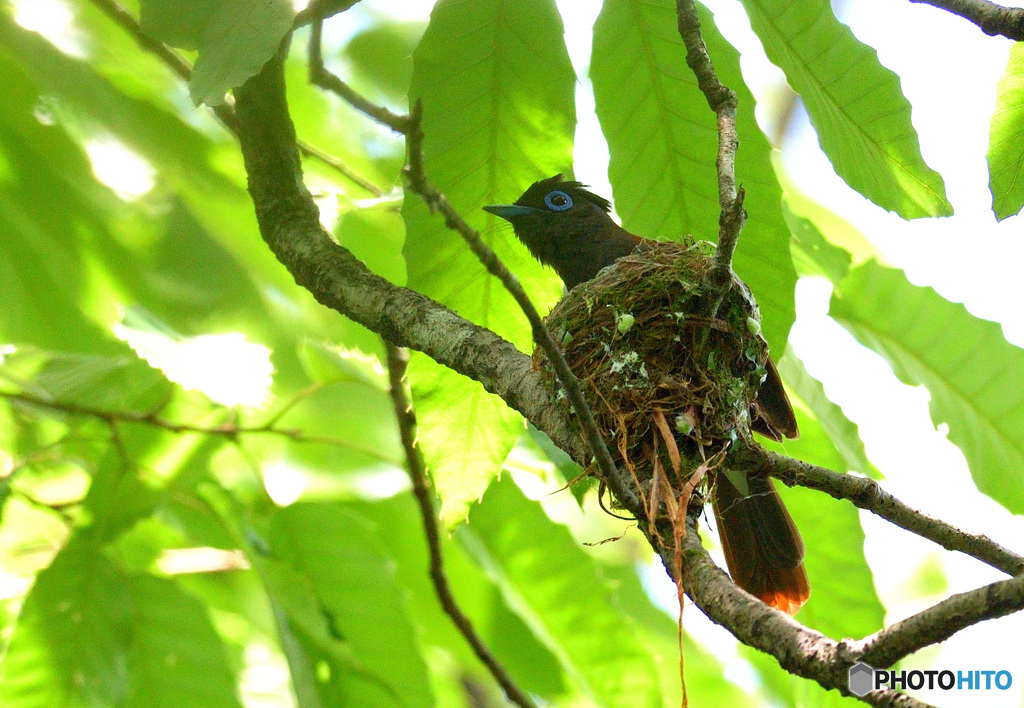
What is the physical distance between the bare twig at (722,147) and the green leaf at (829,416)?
841 mm

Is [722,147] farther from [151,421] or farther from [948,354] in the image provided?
[151,421]

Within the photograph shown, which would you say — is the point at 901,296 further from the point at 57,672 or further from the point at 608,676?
the point at 57,672

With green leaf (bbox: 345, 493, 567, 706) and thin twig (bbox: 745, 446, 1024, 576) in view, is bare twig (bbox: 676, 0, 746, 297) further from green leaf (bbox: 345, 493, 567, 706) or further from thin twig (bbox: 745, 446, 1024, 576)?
green leaf (bbox: 345, 493, 567, 706)

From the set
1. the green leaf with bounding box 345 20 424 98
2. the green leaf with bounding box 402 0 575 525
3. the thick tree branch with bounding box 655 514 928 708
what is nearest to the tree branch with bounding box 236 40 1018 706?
the thick tree branch with bounding box 655 514 928 708

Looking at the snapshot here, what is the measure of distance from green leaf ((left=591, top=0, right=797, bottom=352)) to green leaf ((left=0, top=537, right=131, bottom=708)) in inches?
83.3

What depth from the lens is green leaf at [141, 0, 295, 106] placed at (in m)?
2.28

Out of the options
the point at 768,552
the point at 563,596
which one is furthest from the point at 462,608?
the point at 768,552

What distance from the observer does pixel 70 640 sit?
3365 mm

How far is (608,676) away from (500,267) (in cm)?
221

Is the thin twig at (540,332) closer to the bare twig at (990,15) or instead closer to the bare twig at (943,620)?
the bare twig at (943,620)

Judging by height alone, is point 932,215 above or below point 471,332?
above

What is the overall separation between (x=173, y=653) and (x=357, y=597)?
67 cm

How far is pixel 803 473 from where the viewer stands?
2.15 metres

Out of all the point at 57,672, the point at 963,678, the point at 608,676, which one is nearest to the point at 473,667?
the point at 608,676
